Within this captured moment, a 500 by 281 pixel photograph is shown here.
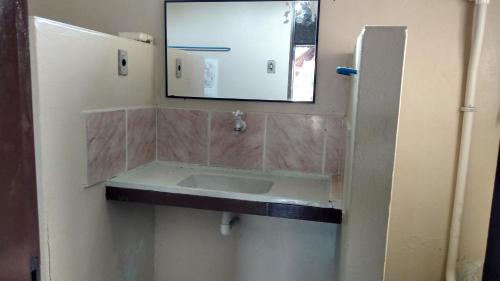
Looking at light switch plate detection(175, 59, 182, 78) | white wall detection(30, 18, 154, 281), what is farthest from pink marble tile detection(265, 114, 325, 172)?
white wall detection(30, 18, 154, 281)

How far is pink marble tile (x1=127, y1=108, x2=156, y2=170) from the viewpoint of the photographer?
5.35ft

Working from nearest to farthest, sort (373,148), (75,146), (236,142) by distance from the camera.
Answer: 1. (373,148)
2. (75,146)
3. (236,142)

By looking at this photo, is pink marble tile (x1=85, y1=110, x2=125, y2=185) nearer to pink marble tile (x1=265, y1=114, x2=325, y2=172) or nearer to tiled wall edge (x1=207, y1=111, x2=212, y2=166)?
tiled wall edge (x1=207, y1=111, x2=212, y2=166)

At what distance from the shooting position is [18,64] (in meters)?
0.47

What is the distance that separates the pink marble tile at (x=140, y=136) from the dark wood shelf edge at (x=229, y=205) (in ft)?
0.65

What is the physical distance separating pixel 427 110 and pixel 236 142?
0.87 meters

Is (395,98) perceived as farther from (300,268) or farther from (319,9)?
(300,268)

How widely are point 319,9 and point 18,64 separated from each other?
1.35m

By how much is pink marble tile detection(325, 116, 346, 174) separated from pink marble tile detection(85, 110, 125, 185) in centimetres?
93

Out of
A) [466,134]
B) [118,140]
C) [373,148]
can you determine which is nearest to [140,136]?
[118,140]

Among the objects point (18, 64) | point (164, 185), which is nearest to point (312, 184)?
point (164, 185)

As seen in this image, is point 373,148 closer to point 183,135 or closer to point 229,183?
point 229,183

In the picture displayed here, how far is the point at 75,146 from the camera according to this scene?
1.29 m

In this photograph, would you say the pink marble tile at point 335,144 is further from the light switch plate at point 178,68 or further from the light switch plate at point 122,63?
the light switch plate at point 122,63
